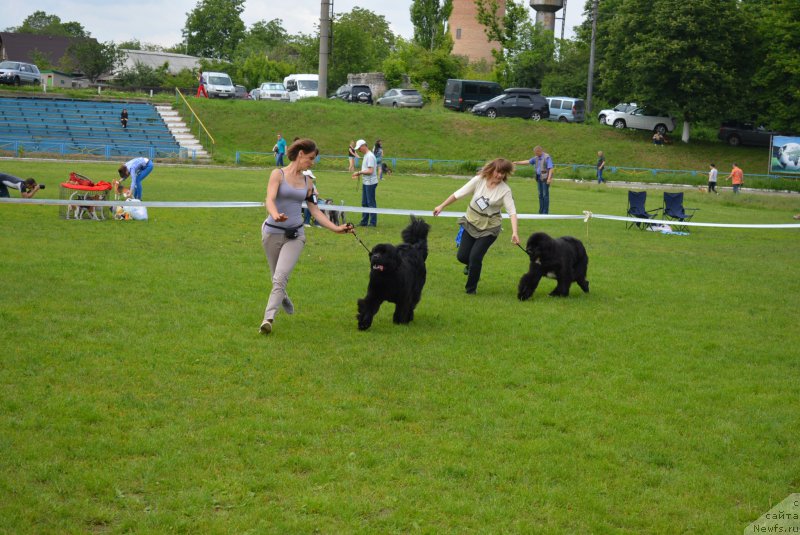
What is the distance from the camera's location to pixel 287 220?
8.98 m

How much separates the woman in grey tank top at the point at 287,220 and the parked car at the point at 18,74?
56.5 m

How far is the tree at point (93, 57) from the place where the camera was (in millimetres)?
73562

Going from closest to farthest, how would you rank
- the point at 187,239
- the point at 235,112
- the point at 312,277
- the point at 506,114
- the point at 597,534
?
1. the point at 597,534
2. the point at 312,277
3. the point at 187,239
4. the point at 235,112
5. the point at 506,114

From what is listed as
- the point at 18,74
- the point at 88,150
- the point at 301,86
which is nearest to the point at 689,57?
the point at 301,86

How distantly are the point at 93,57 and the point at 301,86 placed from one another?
74.8 feet

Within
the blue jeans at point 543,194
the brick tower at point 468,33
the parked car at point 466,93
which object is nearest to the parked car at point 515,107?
the parked car at point 466,93

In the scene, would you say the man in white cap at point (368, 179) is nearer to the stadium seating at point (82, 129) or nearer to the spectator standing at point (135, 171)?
the spectator standing at point (135, 171)

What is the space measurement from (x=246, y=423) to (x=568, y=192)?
3205cm

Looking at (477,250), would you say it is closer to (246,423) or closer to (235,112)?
(246,423)

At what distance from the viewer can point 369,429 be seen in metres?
6.45

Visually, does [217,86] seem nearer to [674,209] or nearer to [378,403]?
[674,209]

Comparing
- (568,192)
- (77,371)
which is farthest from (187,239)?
(568,192)

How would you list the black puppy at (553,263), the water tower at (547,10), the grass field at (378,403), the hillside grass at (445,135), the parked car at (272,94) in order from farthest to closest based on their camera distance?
the water tower at (547,10)
the parked car at (272,94)
the hillside grass at (445,135)
the black puppy at (553,263)
the grass field at (378,403)

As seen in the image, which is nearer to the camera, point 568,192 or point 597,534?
point 597,534
